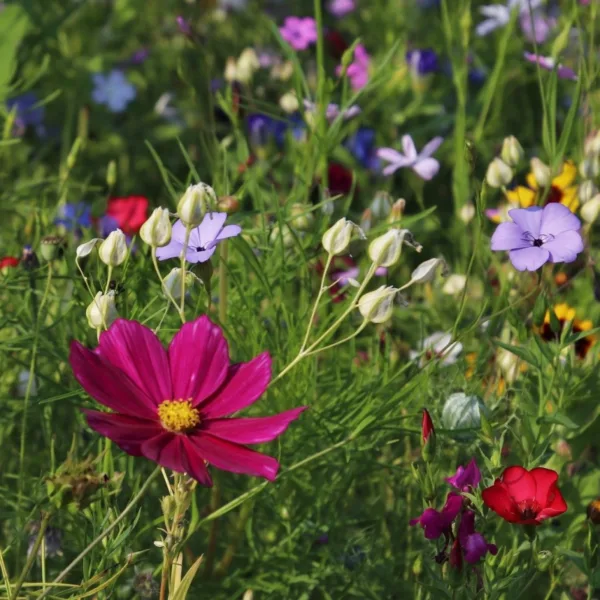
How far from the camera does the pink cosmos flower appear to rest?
2.49ft

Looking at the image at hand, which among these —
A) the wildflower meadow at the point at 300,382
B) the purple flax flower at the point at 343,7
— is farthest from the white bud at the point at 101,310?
the purple flax flower at the point at 343,7

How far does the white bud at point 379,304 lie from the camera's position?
0.86 meters

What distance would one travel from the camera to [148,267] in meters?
1.18

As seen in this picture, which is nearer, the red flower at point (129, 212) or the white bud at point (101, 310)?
the white bud at point (101, 310)

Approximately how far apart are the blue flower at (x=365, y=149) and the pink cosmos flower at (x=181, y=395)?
1242 millimetres

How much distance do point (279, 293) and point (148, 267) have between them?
5.5 inches

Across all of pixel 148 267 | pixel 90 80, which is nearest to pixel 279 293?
pixel 148 267

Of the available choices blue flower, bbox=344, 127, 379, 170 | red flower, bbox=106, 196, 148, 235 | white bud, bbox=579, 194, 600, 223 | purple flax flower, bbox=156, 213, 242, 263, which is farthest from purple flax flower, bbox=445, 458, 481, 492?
blue flower, bbox=344, 127, 379, 170

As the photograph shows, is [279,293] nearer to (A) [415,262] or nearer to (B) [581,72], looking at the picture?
(B) [581,72]

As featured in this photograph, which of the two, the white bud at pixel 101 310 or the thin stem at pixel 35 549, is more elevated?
the white bud at pixel 101 310

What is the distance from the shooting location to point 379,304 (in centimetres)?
87

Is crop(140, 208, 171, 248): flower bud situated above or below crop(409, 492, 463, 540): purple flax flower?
above

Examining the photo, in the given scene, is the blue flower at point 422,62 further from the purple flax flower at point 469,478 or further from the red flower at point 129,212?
the purple flax flower at point 469,478

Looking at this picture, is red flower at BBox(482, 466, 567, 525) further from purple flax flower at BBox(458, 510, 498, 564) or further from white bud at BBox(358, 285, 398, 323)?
white bud at BBox(358, 285, 398, 323)
